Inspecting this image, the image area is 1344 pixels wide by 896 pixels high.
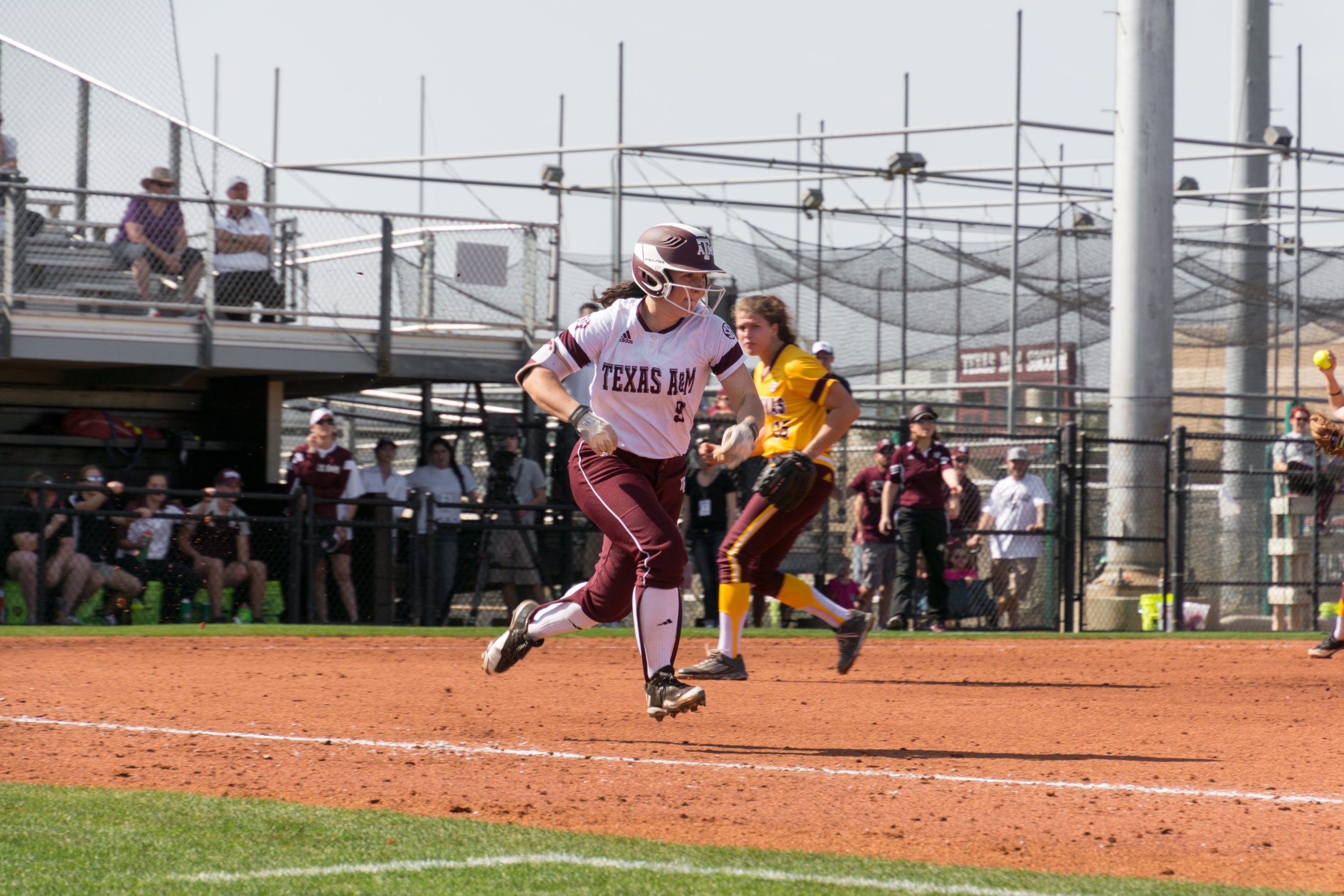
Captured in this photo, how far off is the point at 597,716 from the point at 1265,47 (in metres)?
19.0

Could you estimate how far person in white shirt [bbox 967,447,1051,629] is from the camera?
15.3m

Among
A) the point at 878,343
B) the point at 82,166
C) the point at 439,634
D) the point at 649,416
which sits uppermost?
the point at 82,166

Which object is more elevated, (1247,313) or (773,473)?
(1247,313)

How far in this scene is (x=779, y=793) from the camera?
5.12 m

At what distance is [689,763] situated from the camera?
5684mm

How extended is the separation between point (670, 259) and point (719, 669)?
240 centimetres

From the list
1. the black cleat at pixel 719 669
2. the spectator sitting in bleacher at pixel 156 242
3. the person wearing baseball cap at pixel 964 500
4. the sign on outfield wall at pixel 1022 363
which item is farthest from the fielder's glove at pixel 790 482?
the sign on outfield wall at pixel 1022 363

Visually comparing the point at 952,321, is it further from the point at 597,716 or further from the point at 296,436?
the point at 597,716

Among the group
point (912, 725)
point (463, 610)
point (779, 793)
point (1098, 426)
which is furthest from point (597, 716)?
point (1098, 426)

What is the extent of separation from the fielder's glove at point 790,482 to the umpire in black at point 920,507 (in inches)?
245

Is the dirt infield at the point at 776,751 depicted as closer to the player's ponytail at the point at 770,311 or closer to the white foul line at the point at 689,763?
the white foul line at the point at 689,763

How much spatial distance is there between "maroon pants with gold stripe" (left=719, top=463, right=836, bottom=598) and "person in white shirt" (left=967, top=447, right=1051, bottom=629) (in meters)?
7.27

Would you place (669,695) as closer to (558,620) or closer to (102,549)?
(558,620)

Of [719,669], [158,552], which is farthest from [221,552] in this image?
[719,669]
